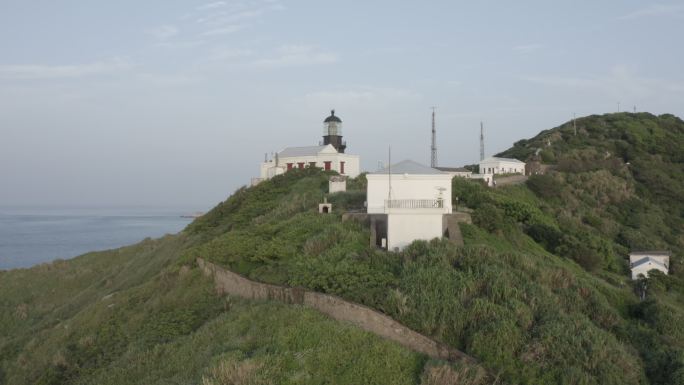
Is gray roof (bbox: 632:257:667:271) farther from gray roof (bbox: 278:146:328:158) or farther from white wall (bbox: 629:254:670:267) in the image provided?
gray roof (bbox: 278:146:328:158)

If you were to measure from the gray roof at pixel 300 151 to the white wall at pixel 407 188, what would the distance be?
18733 mm

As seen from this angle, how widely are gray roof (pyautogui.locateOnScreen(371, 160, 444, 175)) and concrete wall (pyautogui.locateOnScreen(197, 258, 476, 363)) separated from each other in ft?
23.0

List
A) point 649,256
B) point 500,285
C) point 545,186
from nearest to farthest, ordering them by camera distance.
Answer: point 500,285, point 649,256, point 545,186

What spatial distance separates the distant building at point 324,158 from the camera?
37188 millimetres

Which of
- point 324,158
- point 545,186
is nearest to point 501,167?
point 545,186

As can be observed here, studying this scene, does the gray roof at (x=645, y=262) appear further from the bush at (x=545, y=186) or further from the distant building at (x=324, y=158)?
the distant building at (x=324, y=158)

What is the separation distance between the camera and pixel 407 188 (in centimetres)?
1916

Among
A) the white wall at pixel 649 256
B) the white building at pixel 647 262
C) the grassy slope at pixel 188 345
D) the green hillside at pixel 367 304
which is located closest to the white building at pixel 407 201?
the green hillside at pixel 367 304

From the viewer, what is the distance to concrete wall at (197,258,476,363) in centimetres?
1062

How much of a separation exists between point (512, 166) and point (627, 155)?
15.6 metres

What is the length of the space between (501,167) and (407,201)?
3119 centimetres

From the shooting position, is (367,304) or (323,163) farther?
(323,163)

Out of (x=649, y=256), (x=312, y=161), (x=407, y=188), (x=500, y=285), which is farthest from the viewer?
(x=312, y=161)

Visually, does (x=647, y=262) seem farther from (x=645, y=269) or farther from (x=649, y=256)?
(x=649, y=256)
